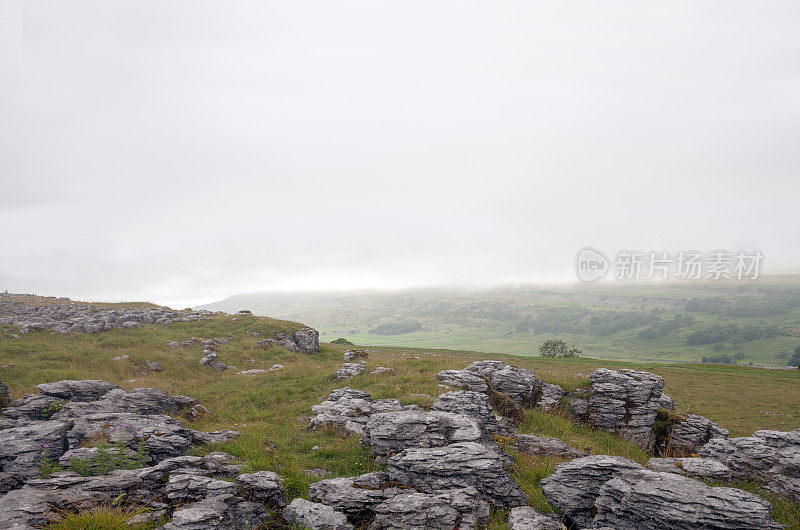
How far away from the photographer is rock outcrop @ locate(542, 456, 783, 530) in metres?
8.45

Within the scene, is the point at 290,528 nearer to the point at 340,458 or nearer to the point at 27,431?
the point at 340,458

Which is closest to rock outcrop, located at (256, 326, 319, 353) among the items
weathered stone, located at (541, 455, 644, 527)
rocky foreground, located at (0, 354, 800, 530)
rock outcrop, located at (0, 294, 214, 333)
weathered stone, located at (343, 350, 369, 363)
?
weathered stone, located at (343, 350, 369, 363)

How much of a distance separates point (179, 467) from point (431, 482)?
27.5ft

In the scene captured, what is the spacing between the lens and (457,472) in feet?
36.9

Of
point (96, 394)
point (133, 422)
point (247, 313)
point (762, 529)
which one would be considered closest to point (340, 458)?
point (133, 422)

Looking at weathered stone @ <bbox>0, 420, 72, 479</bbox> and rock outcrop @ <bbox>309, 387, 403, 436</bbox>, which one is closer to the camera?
weathered stone @ <bbox>0, 420, 72, 479</bbox>

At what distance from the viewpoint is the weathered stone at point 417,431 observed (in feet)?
44.0

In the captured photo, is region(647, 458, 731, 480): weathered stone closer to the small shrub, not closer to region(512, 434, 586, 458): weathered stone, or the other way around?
region(512, 434, 586, 458): weathered stone

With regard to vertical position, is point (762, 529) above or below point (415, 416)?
above

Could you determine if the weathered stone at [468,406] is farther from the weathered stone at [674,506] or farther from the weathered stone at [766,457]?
the weathered stone at [766,457]

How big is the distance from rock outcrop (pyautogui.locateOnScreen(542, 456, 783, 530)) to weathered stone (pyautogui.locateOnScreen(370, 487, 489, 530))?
280cm

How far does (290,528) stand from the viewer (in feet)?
30.9

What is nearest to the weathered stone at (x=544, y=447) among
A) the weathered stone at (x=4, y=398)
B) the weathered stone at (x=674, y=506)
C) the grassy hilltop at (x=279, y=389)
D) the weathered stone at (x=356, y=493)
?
the grassy hilltop at (x=279, y=389)

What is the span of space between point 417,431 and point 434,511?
4152 mm
